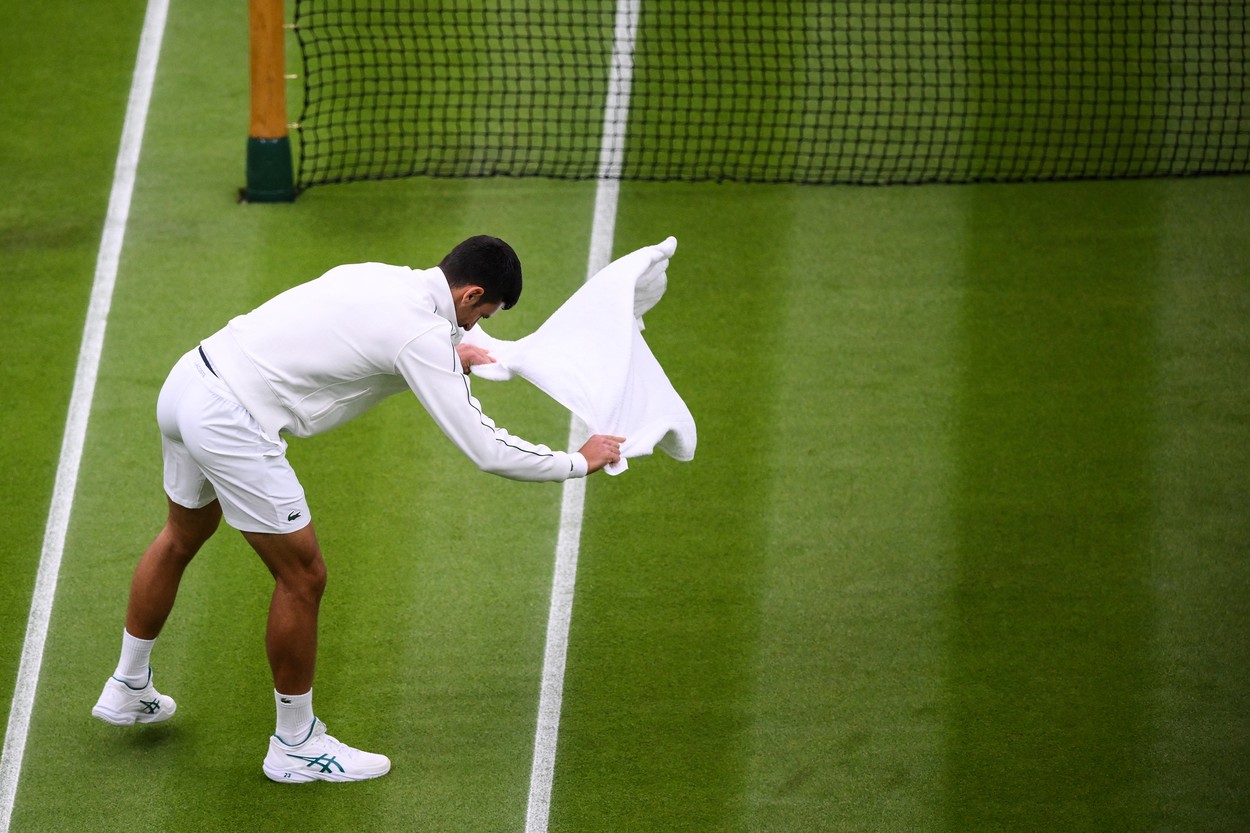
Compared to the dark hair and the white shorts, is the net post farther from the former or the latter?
the dark hair

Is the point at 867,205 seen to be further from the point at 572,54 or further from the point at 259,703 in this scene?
the point at 259,703

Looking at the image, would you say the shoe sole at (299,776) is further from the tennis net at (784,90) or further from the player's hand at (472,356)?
the tennis net at (784,90)

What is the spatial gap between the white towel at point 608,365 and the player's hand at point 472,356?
30 mm

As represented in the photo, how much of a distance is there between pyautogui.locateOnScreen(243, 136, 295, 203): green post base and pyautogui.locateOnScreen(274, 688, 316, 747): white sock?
12.3ft

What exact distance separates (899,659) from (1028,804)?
30.3 inches

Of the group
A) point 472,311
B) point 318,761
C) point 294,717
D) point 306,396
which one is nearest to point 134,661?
point 294,717

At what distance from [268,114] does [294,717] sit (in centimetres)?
391

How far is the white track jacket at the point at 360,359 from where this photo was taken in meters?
4.17

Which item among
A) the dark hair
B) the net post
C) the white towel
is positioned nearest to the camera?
the dark hair

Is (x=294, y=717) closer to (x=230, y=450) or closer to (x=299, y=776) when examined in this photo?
(x=299, y=776)

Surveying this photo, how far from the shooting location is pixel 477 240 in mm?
4340

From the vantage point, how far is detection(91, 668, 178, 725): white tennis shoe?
4805 millimetres

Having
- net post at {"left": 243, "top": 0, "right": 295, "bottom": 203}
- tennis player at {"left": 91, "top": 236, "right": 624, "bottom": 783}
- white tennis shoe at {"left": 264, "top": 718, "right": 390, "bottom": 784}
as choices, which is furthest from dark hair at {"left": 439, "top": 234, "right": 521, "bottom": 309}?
net post at {"left": 243, "top": 0, "right": 295, "bottom": 203}

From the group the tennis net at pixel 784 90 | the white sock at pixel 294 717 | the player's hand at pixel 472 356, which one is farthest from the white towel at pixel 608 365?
the tennis net at pixel 784 90
